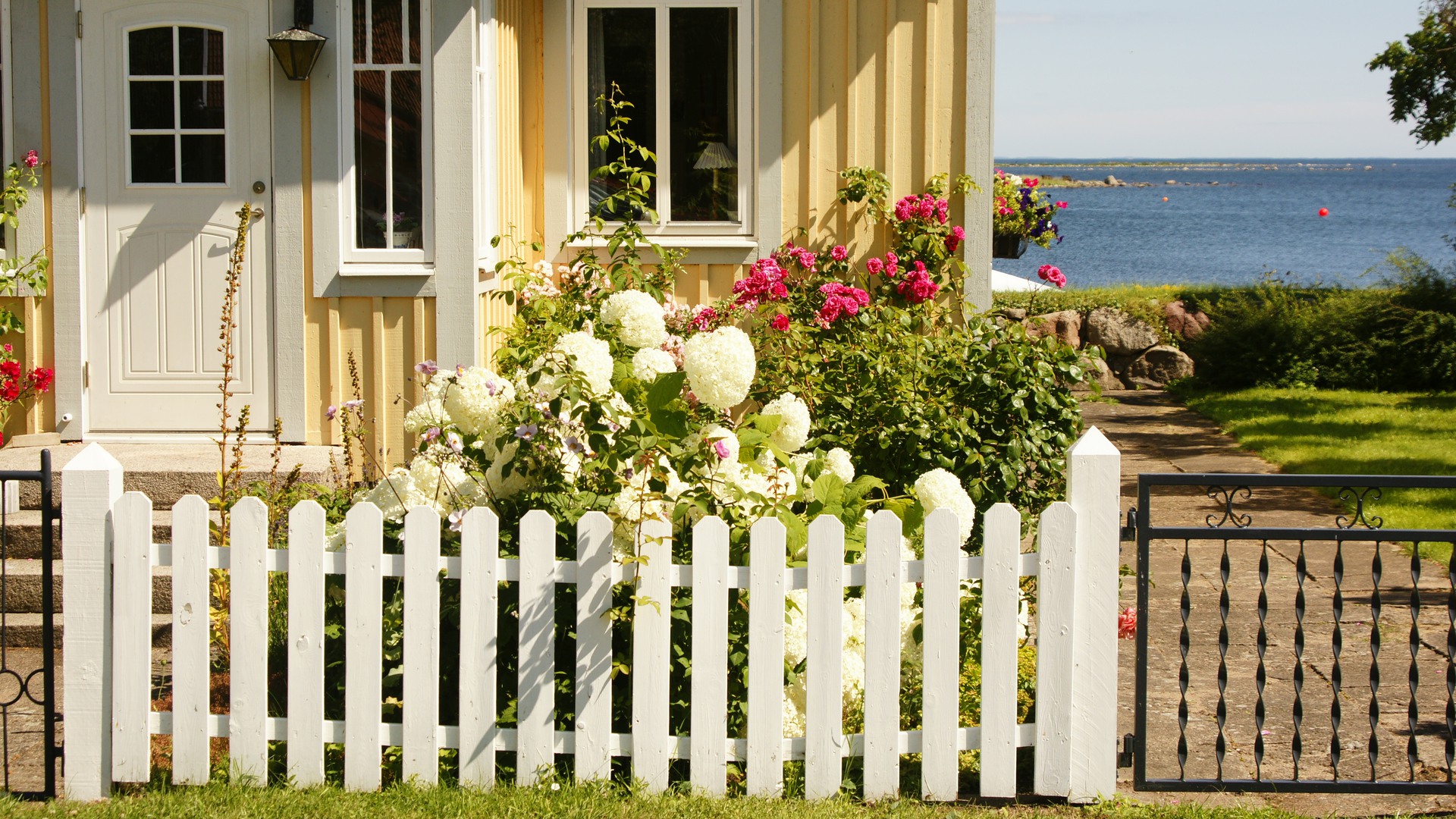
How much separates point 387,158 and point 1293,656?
4.90m

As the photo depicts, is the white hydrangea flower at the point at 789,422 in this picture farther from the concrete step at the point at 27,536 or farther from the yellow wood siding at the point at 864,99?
the yellow wood siding at the point at 864,99

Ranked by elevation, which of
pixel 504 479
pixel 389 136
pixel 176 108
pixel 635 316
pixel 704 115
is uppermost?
pixel 704 115

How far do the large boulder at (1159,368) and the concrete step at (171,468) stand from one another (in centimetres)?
1090

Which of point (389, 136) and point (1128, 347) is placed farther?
point (1128, 347)

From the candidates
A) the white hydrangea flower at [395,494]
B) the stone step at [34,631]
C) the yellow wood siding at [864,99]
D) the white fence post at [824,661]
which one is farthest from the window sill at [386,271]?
the white fence post at [824,661]

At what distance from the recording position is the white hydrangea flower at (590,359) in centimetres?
392

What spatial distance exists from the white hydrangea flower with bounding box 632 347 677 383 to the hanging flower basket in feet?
19.0

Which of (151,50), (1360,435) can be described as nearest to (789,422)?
(151,50)

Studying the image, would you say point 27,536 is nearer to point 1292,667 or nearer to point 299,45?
point 299,45

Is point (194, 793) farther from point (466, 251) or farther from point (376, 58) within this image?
point (376, 58)

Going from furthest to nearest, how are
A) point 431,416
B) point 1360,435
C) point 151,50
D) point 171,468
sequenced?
point 1360,435 < point 151,50 < point 171,468 < point 431,416

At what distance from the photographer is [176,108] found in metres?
6.55

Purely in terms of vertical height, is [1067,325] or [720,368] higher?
[1067,325]

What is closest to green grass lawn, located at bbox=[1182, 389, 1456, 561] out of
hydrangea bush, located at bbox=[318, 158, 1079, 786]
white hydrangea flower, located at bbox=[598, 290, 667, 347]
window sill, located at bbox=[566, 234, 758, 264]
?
hydrangea bush, located at bbox=[318, 158, 1079, 786]
